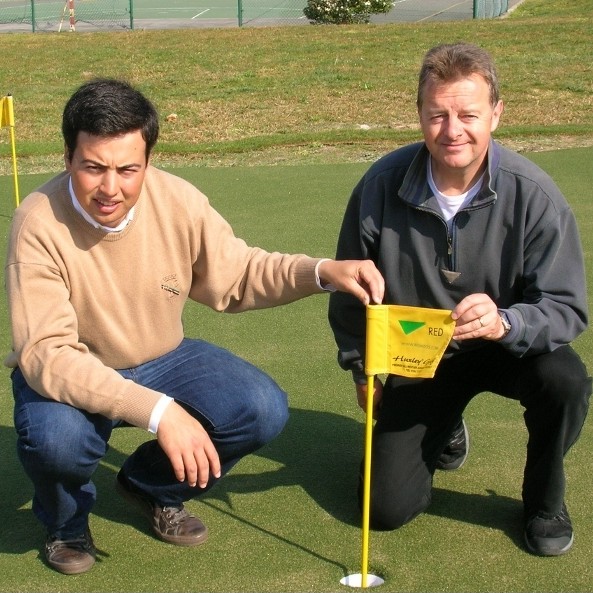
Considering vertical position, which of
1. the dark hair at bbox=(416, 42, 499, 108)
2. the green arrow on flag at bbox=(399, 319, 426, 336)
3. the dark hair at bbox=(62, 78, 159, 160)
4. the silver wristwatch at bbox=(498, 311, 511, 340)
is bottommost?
the silver wristwatch at bbox=(498, 311, 511, 340)

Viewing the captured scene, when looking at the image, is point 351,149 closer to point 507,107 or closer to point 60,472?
point 507,107

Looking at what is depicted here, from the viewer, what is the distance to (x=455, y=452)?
356 cm

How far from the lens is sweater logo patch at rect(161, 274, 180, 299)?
10.2 ft

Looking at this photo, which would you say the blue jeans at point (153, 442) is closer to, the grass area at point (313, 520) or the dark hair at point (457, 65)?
the grass area at point (313, 520)

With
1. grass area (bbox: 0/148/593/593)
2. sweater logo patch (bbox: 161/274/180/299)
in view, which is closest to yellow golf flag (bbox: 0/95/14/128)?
grass area (bbox: 0/148/593/593)

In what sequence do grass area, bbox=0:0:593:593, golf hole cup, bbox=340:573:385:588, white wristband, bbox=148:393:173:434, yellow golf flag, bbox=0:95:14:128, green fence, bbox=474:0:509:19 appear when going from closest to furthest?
white wristband, bbox=148:393:173:434 < golf hole cup, bbox=340:573:385:588 < grass area, bbox=0:0:593:593 < yellow golf flag, bbox=0:95:14:128 < green fence, bbox=474:0:509:19

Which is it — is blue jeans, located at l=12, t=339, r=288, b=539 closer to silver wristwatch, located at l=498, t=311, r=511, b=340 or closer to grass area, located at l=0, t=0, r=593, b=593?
grass area, located at l=0, t=0, r=593, b=593

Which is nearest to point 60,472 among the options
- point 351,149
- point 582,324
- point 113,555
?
point 113,555

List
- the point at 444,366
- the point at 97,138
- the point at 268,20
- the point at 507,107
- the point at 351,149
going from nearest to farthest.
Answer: the point at 97,138, the point at 444,366, the point at 351,149, the point at 507,107, the point at 268,20

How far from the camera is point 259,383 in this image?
3102mm

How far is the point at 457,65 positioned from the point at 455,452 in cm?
131

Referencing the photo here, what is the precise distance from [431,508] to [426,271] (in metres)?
0.76

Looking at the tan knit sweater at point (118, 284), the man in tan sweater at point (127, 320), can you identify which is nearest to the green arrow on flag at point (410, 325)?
the man in tan sweater at point (127, 320)

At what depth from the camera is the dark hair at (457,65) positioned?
3020mm
